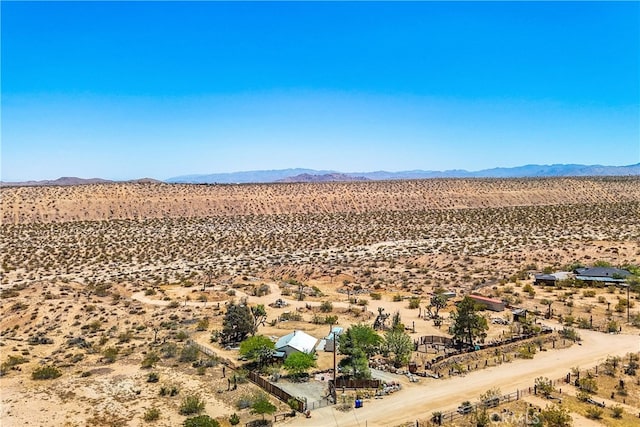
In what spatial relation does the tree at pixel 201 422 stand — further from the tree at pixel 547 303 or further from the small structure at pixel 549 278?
the small structure at pixel 549 278

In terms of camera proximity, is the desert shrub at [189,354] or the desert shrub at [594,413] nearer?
the desert shrub at [594,413]

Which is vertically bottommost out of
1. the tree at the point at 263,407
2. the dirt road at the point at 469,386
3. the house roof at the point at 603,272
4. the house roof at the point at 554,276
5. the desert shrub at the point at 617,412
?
the desert shrub at the point at 617,412

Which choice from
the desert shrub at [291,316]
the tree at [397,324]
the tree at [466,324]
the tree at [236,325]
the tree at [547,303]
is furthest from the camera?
the desert shrub at [291,316]

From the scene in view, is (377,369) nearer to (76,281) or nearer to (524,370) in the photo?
(524,370)

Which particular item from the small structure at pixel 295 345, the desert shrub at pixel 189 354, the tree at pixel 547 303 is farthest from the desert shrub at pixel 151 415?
the tree at pixel 547 303

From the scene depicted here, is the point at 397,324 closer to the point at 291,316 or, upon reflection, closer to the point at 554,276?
the point at 291,316

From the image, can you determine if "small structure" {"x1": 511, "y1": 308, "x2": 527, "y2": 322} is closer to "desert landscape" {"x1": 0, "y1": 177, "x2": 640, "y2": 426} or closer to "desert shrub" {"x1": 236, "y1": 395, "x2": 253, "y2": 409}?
"desert landscape" {"x1": 0, "y1": 177, "x2": 640, "y2": 426}

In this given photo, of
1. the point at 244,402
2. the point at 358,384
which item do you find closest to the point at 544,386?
the point at 358,384
